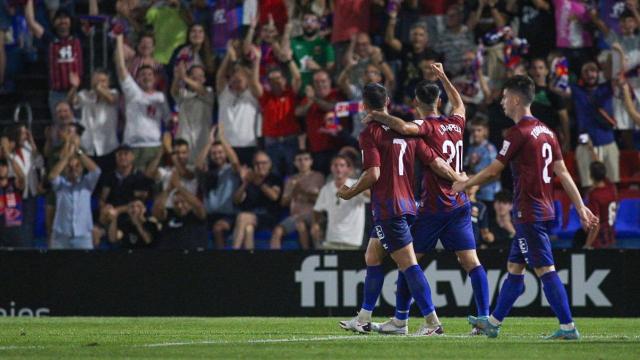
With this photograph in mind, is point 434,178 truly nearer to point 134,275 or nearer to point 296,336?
point 296,336

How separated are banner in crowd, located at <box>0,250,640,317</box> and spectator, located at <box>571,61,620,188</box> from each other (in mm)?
1791

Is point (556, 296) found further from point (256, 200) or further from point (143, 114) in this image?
point (143, 114)

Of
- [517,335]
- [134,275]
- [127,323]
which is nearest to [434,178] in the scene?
[517,335]

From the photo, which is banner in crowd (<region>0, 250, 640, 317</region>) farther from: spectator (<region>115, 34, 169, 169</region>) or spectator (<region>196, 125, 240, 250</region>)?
spectator (<region>115, 34, 169, 169</region>)

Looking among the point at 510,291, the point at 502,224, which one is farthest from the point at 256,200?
the point at 510,291

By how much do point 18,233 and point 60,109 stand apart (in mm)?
2101

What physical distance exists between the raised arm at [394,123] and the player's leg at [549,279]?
1.56 meters

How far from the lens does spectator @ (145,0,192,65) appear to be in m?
21.9

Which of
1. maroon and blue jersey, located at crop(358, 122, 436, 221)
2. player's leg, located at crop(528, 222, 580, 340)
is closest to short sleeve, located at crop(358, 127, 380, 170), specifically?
maroon and blue jersey, located at crop(358, 122, 436, 221)

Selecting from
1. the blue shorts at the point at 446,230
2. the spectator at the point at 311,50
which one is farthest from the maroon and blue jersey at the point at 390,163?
the spectator at the point at 311,50

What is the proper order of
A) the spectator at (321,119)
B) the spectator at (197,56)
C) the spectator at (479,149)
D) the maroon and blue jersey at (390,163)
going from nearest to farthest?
the maroon and blue jersey at (390,163) < the spectator at (479,149) < the spectator at (321,119) < the spectator at (197,56)

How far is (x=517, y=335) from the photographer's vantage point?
12703mm

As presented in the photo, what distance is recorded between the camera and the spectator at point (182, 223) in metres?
19.7

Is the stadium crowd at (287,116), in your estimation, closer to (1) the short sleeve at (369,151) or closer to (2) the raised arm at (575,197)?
(1) the short sleeve at (369,151)
